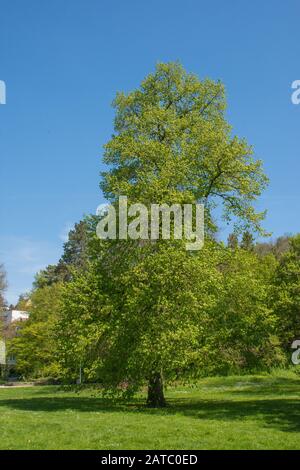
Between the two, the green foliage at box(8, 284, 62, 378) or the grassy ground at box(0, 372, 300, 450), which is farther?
the green foliage at box(8, 284, 62, 378)

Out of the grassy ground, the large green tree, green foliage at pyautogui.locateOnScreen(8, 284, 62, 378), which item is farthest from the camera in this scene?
green foliage at pyautogui.locateOnScreen(8, 284, 62, 378)

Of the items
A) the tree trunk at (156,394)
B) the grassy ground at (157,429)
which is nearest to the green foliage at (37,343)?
the tree trunk at (156,394)

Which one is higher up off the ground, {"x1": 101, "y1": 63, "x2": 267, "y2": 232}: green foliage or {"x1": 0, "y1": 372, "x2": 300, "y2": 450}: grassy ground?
{"x1": 101, "y1": 63, "x2": 267, "y2": 232}: green foliage

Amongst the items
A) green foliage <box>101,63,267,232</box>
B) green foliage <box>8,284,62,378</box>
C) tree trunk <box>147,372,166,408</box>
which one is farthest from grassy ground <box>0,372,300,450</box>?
green foliage <box>8,284,62,378</box>

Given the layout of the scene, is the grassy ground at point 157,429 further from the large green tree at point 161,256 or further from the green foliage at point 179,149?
the green foliage at point 179,149

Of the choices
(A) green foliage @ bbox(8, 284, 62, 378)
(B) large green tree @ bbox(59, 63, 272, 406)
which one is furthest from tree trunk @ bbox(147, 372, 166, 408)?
(A) green foliage @ bbox(8, 284, 62, 378)

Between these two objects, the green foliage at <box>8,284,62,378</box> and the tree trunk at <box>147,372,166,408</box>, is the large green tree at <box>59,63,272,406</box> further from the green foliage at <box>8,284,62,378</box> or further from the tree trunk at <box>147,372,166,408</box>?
the green foliage at <box>8,284,62,378</box>

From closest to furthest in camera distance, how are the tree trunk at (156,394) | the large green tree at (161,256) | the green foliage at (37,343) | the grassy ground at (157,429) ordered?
the grassy ground at (157,429) < the large green tree at (161,256) < the tree trunk at (156,394) < the green foliage at (37,343)

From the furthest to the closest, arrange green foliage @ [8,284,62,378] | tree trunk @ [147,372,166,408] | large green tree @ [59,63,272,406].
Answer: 1. green foliage @ [8,284,62,378]
2. tree trunk @ [147,372,166,408]
3. large green tree @ [59,63,272,406]

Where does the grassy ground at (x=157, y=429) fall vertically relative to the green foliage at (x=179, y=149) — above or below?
below

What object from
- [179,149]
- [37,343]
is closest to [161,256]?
[179,149]

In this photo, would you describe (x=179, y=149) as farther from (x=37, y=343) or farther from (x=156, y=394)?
(x=37, y=343)
